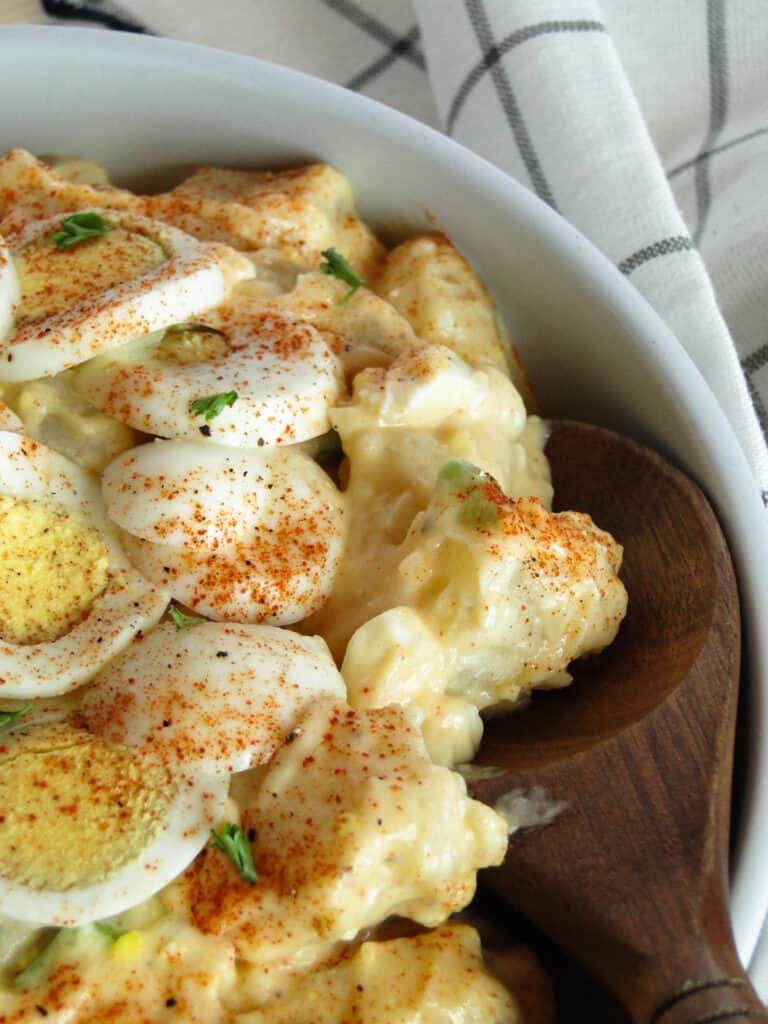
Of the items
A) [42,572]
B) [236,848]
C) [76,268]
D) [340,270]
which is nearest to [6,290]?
[76,268]

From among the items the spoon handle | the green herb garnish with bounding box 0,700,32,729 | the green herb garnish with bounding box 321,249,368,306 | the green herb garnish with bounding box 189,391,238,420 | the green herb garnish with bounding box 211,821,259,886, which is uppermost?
the green herb garnish with bounding box 321,249,368,306

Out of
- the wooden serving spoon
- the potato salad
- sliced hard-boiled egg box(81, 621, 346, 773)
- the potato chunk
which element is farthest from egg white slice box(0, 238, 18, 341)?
the wooden serving spoon

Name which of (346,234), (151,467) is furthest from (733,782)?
(346,234)

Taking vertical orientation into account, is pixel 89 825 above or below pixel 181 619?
below

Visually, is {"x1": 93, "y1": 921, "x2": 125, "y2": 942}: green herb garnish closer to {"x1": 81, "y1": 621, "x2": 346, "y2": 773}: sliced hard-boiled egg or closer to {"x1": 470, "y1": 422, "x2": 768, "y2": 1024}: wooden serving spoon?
{"x1": 81, "y1": 621, "x2": 346, "y2": 773}: sliced hard-boiled egg

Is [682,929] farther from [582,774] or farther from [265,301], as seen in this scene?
[265,301]

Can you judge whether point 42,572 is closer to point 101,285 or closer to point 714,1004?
point 101,285
